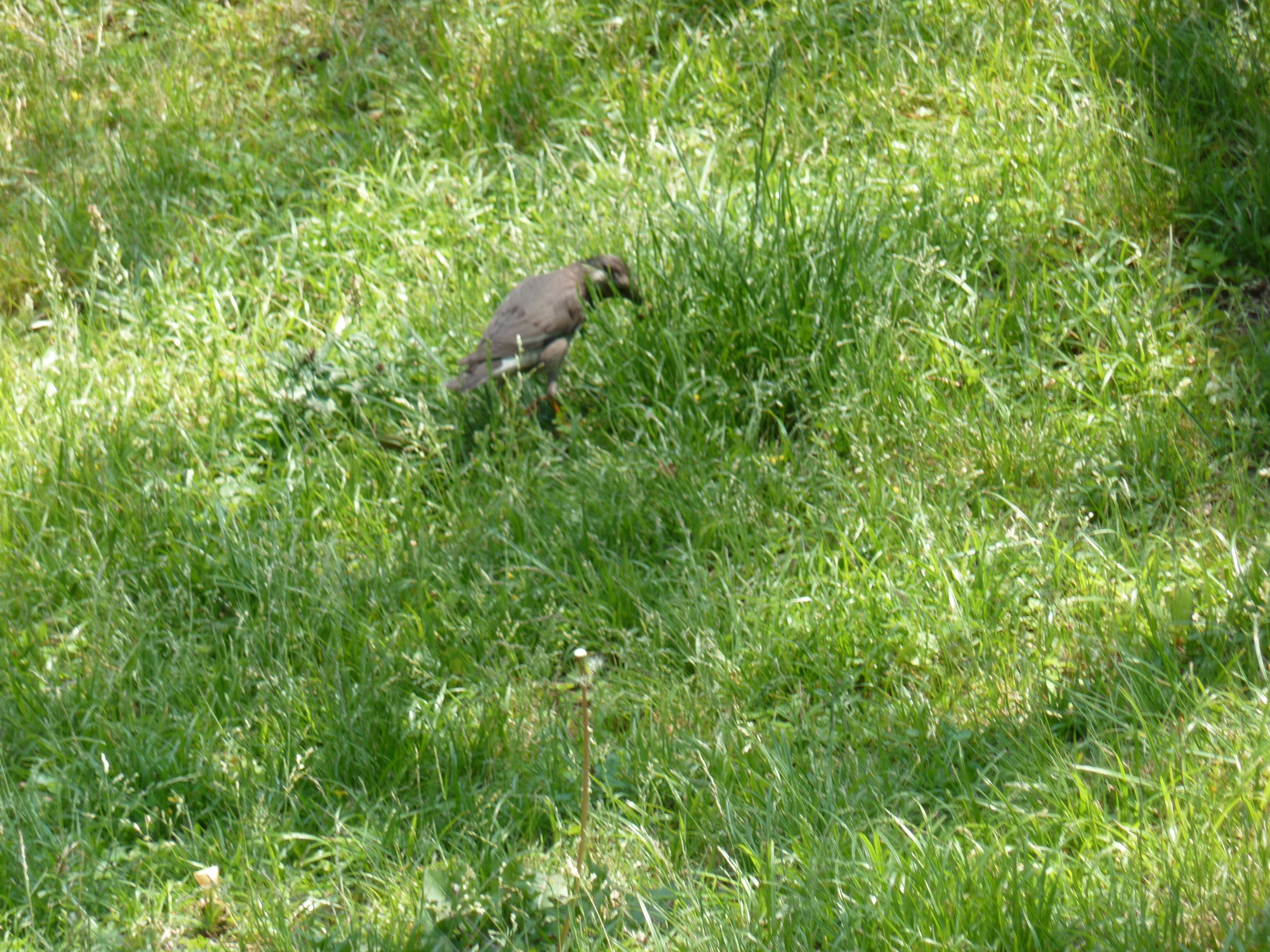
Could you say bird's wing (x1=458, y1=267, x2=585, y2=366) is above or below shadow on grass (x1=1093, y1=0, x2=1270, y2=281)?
below

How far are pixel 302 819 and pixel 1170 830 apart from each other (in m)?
2.10

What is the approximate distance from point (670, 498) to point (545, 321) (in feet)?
2.89

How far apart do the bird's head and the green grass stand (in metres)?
0.09

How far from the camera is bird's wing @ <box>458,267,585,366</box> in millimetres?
4199

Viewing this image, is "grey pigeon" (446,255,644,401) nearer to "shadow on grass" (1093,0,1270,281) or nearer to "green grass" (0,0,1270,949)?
"green grass" (0,0,1270,949)

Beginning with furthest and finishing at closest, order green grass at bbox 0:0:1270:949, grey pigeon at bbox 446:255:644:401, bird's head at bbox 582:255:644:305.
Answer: bird's head at bbox 582:255:644:305, grey pigeon at bbox 446:255:644:401, green grass at bbox 0:0:1270:949

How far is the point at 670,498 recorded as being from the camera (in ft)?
12.3

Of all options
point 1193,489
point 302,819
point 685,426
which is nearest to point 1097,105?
point 1193,489

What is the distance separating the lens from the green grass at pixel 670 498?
2707 mm

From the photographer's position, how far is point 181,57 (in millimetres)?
6402

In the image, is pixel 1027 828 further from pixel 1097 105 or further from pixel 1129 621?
pixel 1097 105

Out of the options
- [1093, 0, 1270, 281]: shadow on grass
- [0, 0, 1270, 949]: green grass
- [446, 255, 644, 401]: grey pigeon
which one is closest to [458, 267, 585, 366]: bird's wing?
[446, 255, 644, 401]: grey pigeon

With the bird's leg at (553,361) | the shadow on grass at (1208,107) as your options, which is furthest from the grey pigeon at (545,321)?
the shadow on grass at (1208,107)

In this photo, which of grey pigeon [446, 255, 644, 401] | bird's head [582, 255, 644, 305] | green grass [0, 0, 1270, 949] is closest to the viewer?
green grass [0, 0, 1270, 949]
